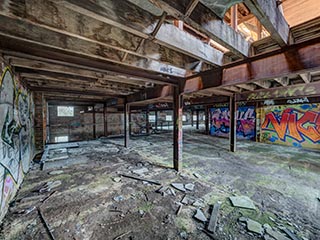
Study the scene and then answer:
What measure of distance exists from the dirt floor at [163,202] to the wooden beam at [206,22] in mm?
2125

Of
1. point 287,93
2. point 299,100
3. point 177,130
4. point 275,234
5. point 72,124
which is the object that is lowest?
point 275,234

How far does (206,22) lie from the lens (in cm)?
121

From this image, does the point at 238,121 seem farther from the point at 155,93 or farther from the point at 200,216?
the point at 200,216

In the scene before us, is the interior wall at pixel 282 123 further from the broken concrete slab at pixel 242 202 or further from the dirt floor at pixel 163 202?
the broken concrete slab at pixel 242 202

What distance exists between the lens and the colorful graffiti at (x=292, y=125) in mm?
5699

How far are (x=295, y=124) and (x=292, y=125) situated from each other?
0.37 feet

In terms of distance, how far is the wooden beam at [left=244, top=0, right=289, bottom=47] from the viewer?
1.00m

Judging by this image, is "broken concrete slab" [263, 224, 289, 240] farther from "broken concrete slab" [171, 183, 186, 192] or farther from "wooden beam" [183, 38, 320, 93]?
"wooden beam" [183, 38, 320, 93]

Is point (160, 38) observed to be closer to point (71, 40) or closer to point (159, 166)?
point (71, 40)

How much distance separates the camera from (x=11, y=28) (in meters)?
1.31

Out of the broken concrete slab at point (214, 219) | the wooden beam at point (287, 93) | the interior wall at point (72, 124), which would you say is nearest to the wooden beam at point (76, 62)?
the broken concrete slab at point (214, 219)

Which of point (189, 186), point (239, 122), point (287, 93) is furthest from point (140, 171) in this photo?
point (239, 122)

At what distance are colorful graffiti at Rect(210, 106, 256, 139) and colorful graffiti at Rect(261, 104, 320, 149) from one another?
1.78 ft

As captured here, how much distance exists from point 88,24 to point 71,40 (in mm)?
412
